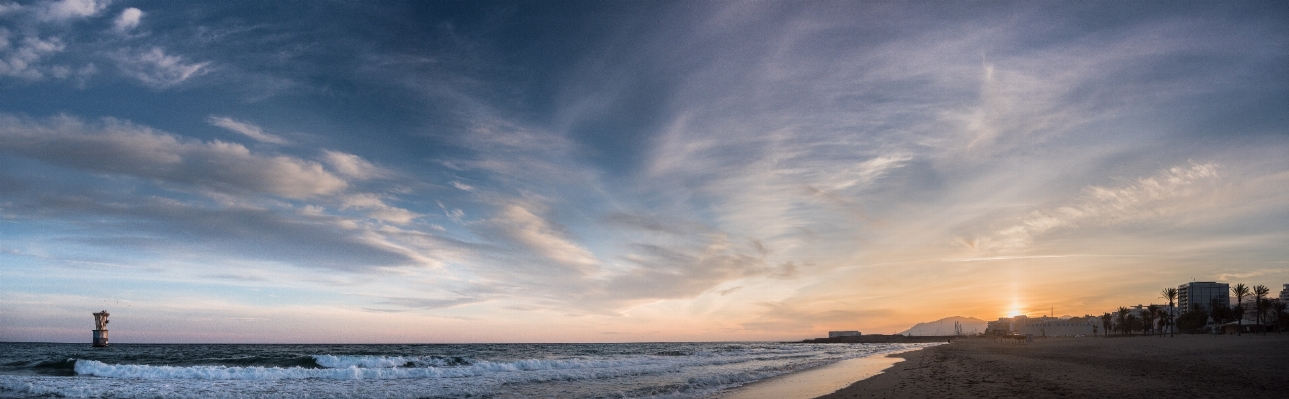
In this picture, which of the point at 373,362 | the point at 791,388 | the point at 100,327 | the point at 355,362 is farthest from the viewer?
the point at 100,327

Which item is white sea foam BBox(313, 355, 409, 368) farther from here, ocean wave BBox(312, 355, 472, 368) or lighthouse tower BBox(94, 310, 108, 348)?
lighthouse tower BBox(94, 310, 108, 348)

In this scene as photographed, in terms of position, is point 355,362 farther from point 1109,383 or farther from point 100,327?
point 100,327

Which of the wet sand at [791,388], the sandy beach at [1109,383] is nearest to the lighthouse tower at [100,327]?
the wet sand at [791,388]

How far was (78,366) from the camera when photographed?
38094 millimetres

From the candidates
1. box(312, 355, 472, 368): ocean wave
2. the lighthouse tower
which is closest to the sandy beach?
box(312, 355, 472, 368): ocean wave

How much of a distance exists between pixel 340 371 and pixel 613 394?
68.4 feet

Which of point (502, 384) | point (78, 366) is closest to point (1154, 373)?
point (502, 384)

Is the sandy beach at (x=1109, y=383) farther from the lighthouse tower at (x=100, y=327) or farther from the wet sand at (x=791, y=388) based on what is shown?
the lighthouse tower at (x=100, y=327)

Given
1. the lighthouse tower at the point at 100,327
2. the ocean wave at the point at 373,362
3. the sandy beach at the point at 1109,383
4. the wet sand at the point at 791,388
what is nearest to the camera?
the sandy beach at the point at 1109,383

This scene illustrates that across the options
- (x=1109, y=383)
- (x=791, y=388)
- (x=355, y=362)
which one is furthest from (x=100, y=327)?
(x=1109, y=383)

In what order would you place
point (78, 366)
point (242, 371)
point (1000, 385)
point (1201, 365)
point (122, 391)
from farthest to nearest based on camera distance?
point (78, 366), point (242, 371), point (1201, 365), point (122, 391), point (1000, 385)

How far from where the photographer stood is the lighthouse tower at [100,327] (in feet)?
273

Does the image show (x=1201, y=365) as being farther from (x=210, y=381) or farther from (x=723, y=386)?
(x=210, y=381)

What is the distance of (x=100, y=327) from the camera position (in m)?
83.7
